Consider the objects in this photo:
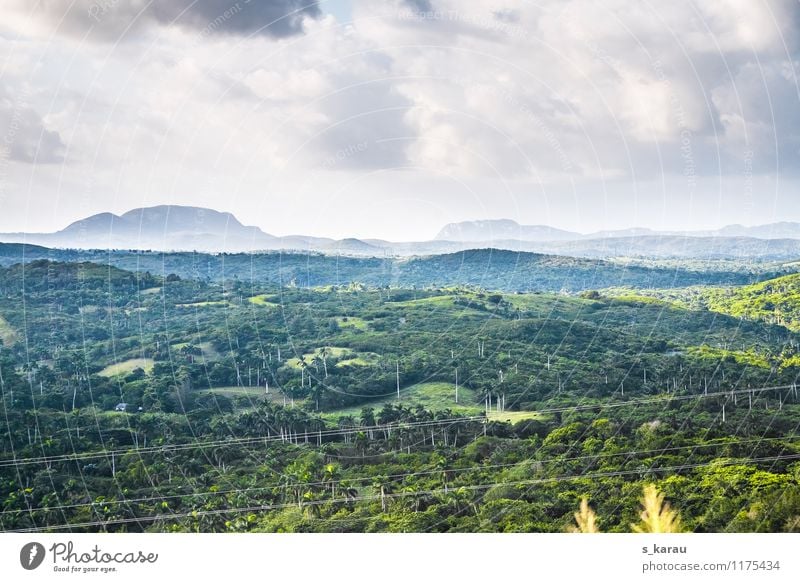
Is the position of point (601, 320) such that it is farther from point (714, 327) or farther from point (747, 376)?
point (747, 376)

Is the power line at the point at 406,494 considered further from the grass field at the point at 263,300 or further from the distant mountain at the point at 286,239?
the grass field at the point at 263,300

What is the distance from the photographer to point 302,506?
1638 cm

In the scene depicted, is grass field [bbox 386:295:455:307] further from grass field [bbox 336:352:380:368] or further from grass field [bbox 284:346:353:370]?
grass field [bbox 336:352:380:368]

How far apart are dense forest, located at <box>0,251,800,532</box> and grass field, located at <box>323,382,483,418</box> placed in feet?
0.48

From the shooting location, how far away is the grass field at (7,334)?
38.5 m

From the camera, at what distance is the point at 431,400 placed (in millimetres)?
30625

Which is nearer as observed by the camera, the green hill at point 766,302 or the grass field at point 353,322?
the grass field at point 353,322

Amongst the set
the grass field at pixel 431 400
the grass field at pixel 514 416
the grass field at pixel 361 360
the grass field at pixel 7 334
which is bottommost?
the grass field at pixel 431 400

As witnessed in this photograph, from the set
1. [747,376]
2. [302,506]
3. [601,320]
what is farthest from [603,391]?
[601,320]

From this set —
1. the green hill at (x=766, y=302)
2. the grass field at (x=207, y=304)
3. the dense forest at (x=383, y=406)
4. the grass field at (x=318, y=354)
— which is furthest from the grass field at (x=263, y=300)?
the green hill at (x=766, y=302)

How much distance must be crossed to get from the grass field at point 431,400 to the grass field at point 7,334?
64.4ft

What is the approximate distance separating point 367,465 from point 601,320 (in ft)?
107

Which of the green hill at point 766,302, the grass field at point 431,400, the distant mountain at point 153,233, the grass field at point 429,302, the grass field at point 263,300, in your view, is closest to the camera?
the grass field at point 431,400

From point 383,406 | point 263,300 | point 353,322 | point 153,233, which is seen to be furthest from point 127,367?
point 153,233
